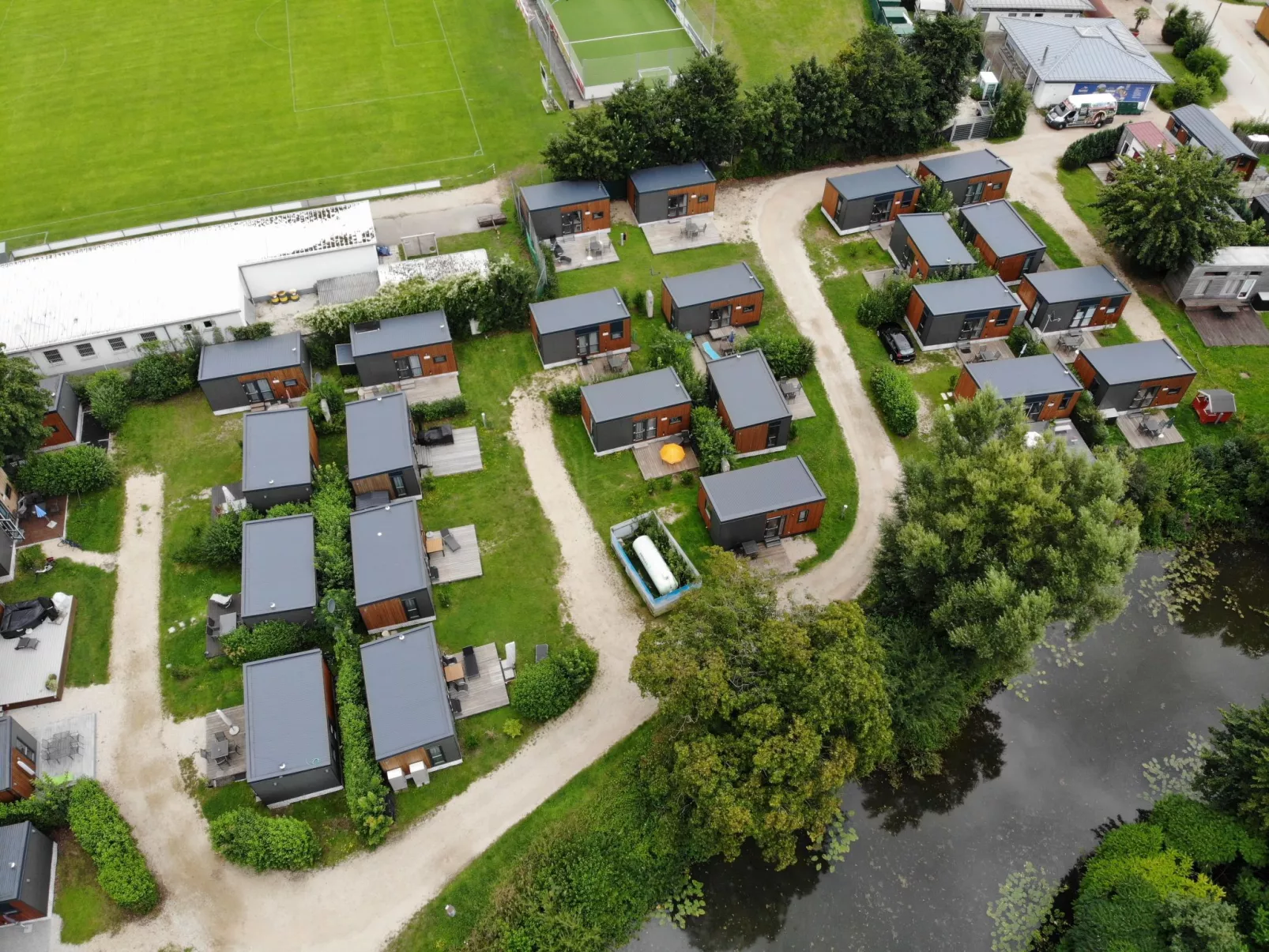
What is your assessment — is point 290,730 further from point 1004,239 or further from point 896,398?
point 1004,239

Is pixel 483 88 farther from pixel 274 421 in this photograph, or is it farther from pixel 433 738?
pixel 433 738

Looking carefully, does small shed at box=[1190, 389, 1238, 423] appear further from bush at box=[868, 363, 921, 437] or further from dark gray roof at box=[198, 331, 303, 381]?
dark gray roof at box=[198, 331, 303, 381]

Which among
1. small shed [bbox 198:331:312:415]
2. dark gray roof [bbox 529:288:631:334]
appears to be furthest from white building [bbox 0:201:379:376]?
dark gray roof [bbox 529:288:631:334]

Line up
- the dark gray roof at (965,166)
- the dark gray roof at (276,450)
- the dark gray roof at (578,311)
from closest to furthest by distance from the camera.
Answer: the dark gray roof at (276,450) < the dark gray roof at (578,311) < the dark gray roof at (965,166)

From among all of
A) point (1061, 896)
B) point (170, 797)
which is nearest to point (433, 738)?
point (170, 797)

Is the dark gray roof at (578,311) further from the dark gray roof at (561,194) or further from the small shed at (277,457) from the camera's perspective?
the small shed at (277,457)

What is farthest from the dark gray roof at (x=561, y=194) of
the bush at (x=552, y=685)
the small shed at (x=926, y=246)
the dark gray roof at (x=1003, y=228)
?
the bush at (x=552, y=685)

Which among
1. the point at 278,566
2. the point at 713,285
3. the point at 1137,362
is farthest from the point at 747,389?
the point at 278,566
